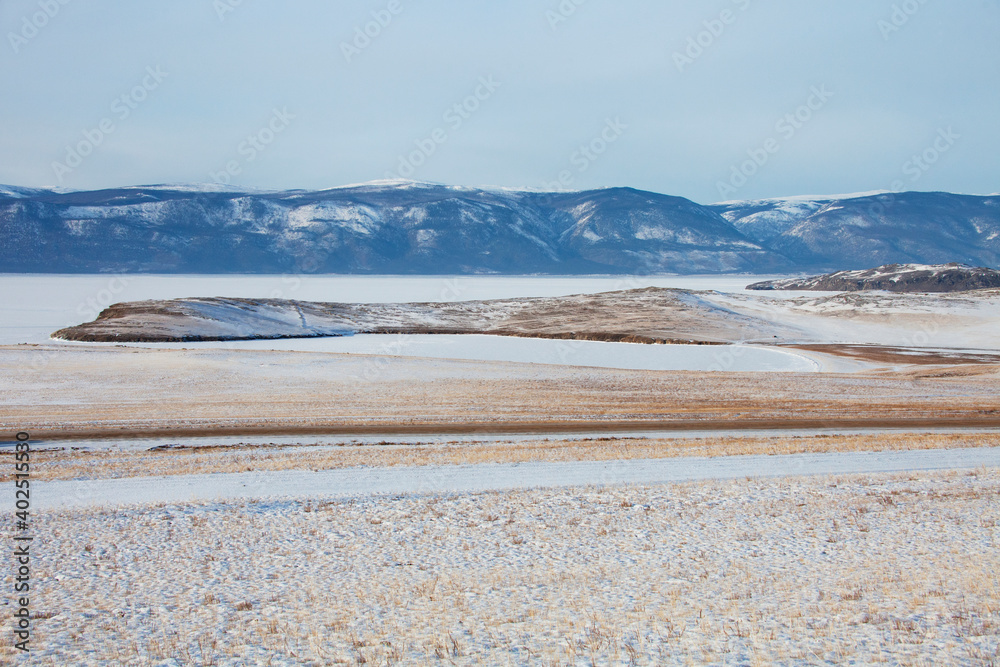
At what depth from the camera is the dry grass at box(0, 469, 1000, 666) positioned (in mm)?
6797

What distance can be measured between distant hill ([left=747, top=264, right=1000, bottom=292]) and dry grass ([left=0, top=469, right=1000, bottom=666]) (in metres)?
119

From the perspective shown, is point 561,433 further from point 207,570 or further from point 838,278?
point 838,278

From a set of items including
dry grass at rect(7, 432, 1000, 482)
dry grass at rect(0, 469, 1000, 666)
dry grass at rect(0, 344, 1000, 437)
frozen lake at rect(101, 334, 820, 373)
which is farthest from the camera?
frozen lake at rect(101, 334, 820, 373)

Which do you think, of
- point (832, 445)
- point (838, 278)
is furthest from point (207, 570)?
point (838, 278)

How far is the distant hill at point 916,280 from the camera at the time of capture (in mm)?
124688

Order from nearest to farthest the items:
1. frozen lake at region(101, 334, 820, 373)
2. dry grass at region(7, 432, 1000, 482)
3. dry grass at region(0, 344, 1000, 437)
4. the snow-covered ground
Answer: the snow-covered ground → dry grass at region(7, 432, 1000, 482) → dry grass at region(0, 344, 1000, 437) → frozen lake at region(101, 334, 820, 373)

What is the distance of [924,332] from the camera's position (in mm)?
69000

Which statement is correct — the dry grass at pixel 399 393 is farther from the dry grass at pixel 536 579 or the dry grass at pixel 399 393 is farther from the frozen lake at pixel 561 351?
the dry grass at pixel 536 579

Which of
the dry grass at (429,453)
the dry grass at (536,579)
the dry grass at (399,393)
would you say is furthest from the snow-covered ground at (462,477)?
the dry grass at (399,393)

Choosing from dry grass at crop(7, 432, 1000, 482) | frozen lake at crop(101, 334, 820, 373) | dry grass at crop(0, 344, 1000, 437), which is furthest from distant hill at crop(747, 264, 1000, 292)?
dry grass at crop(7, 432, 1000, 482)

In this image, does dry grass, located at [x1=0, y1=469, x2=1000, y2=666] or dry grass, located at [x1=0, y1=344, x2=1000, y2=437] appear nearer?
dry grass, located at [x1=0, y1=469, x2=1000, y2=666]

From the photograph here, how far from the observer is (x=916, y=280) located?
132 m

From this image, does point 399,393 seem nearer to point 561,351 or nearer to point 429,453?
point 429,453

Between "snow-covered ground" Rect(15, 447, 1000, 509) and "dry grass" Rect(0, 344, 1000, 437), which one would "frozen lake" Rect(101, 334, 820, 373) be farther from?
"snow-covered ground" Rect(15, 447, 1000, 509)
